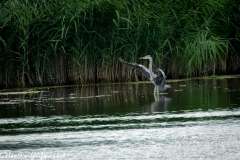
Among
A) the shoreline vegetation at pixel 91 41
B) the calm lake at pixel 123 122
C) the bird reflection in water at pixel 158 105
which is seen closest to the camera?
the calm lake at pixel 123 122

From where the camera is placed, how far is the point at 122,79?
20062 millimetres

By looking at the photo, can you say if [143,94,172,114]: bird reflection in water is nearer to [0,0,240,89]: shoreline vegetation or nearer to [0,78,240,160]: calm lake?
[0,78,240,160]: calm lake

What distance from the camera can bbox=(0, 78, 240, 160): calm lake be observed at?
1046 cm

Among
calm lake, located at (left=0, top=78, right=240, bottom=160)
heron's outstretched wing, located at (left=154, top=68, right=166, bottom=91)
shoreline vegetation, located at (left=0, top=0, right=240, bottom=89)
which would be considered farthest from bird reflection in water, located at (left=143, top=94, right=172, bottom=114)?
shoreline vegetation, located at (left=0, top=0, right=240, bottom=89)

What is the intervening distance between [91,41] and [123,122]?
6.87m

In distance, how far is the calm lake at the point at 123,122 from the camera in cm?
1046

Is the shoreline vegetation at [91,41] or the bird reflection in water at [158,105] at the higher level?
the shoreline vegetation at [91,41]

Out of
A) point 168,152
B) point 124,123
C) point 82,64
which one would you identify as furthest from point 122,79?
point 168,152

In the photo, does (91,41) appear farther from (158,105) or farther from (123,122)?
(123,122)

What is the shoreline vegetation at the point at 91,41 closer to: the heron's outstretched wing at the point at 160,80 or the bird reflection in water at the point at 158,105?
the heron's outstretched wing at the point at 160,80

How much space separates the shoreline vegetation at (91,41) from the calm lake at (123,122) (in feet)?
2.64

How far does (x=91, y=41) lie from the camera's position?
19688 millimetres

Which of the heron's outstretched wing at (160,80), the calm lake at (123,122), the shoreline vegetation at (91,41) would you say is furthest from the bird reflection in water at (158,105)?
the shoreline vegetation at (91,41)

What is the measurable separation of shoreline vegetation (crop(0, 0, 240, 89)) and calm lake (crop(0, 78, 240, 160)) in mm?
804
